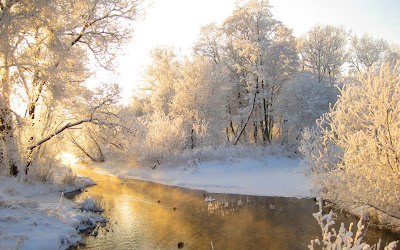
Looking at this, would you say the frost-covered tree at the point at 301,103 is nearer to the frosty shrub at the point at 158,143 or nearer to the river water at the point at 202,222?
the frosty shrub at the point at 158,143

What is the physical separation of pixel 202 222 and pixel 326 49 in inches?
1092

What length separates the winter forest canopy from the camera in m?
7.13

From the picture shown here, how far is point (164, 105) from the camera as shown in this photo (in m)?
27.3

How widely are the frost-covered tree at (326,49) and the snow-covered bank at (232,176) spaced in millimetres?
14994

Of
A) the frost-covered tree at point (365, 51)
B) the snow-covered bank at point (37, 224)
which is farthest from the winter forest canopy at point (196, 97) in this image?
the snow-covered bank at point (37, 224)

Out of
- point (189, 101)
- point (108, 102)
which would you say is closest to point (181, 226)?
point (108, 102)

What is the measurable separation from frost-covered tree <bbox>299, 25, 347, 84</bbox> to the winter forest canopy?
4.4 inches

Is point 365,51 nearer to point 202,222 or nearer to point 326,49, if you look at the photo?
point 326,49

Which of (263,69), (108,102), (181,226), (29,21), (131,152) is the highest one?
(263,69)

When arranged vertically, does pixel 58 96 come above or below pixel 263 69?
below

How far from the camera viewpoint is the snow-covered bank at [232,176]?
14.0 meters

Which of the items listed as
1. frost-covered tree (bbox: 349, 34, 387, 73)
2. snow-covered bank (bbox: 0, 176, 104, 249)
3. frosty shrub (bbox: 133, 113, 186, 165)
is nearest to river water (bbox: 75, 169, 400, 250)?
snow-covered bank (bbox: 0, 176, 104, 249)

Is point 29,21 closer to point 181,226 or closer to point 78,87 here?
point 78,87

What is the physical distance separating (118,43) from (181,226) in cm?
843
